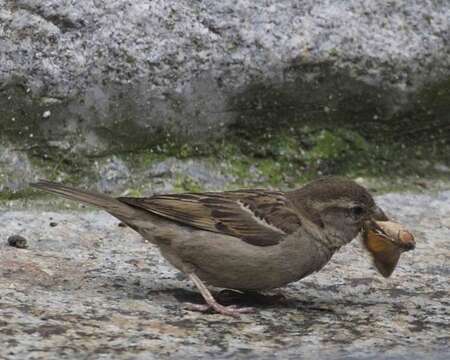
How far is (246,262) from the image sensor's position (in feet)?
16.0

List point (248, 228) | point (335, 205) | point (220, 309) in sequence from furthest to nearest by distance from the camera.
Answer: point (335, 205) → point (248, 228) → point (220, 309)

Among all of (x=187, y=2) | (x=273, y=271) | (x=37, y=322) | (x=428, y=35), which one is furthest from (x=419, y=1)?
(x=37, y=322)

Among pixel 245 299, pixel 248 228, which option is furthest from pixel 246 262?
pixel 245 299

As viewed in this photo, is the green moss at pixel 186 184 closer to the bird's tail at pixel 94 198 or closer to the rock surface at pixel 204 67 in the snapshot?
the rock surface at pixel 204 67

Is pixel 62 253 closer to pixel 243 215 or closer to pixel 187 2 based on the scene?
pixel 243 215

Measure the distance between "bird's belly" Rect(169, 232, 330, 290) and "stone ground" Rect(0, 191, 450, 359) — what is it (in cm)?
15

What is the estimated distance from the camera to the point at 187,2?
609cm

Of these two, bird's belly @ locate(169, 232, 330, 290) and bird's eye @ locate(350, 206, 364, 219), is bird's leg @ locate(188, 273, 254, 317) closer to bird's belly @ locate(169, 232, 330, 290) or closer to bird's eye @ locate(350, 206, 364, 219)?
bird's belly @ locate(169, 232, 330, 290)

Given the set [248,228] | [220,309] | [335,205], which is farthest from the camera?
[335,205]

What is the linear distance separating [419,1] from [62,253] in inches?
101

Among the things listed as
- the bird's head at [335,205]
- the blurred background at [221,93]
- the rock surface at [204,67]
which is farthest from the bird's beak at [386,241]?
the rock surface at [204,67]

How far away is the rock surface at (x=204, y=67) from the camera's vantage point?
5.81 meters

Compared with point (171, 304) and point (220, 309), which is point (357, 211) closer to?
point (220, 309)

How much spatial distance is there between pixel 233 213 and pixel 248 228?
4.4 inches
